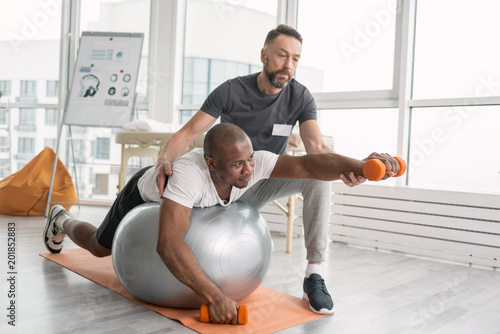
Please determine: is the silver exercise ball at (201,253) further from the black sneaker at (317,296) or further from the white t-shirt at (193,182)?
the black sneaker at (317,296)

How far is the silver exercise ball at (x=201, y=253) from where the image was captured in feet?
5.49

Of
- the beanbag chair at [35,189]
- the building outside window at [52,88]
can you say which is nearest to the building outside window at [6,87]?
the building outside window at [52,88]

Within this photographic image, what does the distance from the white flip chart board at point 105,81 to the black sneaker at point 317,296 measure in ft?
8.88

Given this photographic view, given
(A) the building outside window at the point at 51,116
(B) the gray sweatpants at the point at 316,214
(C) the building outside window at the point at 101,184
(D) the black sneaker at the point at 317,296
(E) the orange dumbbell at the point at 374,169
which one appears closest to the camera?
(E) the orange dumbbell at the point at 374,169

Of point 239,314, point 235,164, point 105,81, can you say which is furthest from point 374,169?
point 105,81

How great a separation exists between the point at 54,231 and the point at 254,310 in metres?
1.32

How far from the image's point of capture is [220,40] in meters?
4.66

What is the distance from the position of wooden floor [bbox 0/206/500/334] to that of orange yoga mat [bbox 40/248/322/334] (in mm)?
41

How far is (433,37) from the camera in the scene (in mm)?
3367

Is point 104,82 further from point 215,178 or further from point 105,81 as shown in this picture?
point 215,178

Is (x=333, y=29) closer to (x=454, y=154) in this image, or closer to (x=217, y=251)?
(x=454, y=154)

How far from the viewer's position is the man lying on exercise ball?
1.57m

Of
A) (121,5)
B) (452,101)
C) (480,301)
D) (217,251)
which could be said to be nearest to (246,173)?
(217,251)

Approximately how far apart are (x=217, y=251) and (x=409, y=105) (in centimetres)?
228
